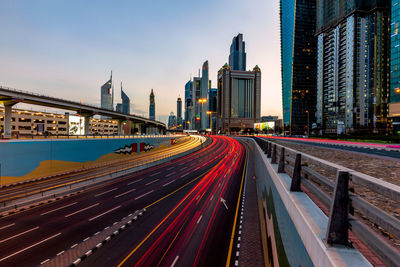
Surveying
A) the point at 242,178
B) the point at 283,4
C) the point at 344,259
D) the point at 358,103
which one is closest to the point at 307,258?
the point at 344,259

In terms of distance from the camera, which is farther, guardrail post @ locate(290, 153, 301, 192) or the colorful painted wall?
the colorful painted wall

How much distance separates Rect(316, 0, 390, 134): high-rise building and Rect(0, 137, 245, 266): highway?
10803 cm

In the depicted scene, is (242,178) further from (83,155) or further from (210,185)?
(83,155)

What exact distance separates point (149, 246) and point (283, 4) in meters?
209

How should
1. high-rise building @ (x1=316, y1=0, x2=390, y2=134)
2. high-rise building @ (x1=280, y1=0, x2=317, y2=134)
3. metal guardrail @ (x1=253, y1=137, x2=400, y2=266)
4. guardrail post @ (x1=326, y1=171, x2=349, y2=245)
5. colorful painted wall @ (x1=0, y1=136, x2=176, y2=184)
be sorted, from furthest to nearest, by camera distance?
high-rise building @ (x1=280, y1=0, x2=317, y2=134) → high-rise building @ (x1=316, y1=0, x2=390, y2=134) → colorful painted wall @ (x1=0, y1=136, x2=176, y2=184) → guardrail post @ (x1=326, y1=171, x2=349, y2=245) → metal guardrail @ (x1=253, y1=137, x2=400, y2=266)

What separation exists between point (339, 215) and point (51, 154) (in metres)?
41.7

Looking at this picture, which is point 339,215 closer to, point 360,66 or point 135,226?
point 135,226

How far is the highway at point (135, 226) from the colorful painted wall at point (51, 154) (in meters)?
13.0

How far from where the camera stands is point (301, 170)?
4484mm

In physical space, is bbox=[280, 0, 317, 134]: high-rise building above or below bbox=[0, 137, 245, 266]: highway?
above

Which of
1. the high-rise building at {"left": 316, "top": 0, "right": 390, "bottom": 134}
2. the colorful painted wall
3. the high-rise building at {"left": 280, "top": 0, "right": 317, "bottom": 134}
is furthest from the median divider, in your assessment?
the high-rise building at {"left": 280, "top": 0, "right": 317, "bottom": 134}

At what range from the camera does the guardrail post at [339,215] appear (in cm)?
215

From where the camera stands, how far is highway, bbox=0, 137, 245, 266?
12320mm

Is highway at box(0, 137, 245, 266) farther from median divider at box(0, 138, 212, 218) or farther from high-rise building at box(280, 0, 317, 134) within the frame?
high-rise building at box(280, 0, 317, 134)
